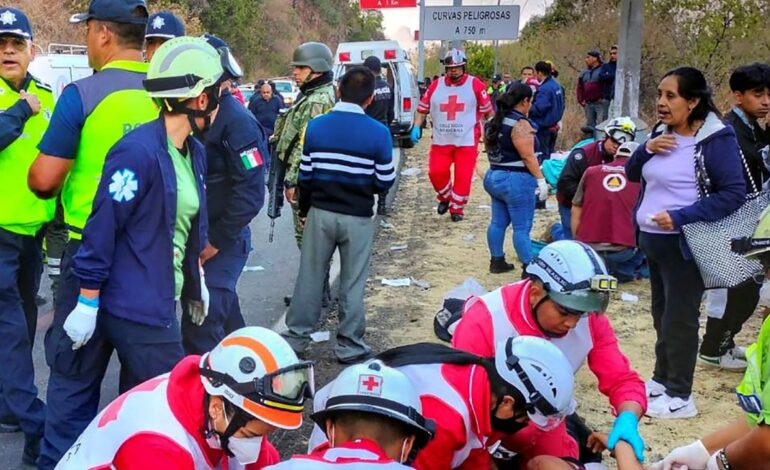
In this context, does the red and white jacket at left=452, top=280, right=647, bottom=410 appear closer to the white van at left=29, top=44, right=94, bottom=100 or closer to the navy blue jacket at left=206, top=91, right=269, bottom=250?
the navy blue jacket at left=206, top=91, right=269, bottom=250

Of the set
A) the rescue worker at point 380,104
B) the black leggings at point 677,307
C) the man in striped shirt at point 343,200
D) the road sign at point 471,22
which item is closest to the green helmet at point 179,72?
the man in striped shirt at point 343,200

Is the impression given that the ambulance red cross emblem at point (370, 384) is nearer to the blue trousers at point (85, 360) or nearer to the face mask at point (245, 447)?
the face mask at point (245, 447)

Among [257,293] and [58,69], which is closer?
[257,293]

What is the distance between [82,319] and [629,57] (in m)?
7.02

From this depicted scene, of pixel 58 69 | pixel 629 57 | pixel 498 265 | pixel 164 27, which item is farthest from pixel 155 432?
pixel 58 69

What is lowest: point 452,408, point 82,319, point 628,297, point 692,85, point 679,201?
point 628,297

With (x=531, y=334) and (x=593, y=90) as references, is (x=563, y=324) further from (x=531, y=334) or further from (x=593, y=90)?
(x=593, y=90)

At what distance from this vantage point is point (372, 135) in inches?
190

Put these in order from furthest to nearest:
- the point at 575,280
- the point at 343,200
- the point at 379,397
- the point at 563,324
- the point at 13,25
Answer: the point at 343,200 < the point at 13,25 < the point at 563,324 < the point at 575,280 < the point at 379,397

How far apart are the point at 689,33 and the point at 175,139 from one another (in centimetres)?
1687

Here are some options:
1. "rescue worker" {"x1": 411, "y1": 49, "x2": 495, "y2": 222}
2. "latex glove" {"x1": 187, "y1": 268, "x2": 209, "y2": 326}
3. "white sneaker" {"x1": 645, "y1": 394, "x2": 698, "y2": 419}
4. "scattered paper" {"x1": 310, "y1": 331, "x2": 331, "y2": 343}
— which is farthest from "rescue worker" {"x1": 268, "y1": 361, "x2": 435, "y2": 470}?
"rescue worker" {"x1": 411, "y1": 49, "x2": 495, "y2": 222}

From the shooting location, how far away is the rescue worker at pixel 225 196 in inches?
156

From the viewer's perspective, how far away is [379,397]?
6.83ft

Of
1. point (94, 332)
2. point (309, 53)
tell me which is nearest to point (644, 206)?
point (309, 53)
